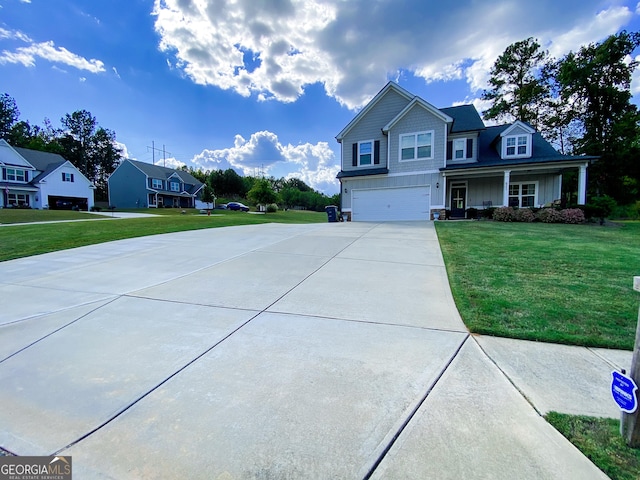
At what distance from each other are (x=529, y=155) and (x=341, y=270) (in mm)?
17223

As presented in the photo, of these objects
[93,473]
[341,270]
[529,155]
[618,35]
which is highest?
[618,35]

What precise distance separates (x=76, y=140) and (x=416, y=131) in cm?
6751

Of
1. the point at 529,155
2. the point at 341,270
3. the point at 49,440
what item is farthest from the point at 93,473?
the point at 529,155

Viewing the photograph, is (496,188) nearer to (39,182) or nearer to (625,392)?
(625,392)

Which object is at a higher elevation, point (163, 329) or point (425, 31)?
point (425, 31)

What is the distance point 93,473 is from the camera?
1733mm

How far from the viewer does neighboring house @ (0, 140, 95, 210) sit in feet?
106

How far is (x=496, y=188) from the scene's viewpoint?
18359 mm

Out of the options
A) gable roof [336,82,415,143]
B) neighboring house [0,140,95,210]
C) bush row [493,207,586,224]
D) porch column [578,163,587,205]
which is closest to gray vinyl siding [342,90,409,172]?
gable roof [336,82,415,143]

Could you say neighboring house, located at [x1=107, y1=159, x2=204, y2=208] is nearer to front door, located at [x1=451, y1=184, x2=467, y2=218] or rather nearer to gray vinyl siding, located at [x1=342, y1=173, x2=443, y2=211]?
gray vinyl siding, located at [x1=342, y1=173, x2=443, y2=211]

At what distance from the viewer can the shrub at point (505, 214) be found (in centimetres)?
1522

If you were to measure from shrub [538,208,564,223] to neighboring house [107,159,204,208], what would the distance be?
47542 mm

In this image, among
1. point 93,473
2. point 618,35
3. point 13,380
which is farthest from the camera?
point 618,35

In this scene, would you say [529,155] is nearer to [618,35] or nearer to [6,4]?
[618,35]
